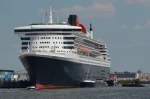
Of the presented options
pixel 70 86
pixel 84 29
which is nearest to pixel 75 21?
pixel 84 29

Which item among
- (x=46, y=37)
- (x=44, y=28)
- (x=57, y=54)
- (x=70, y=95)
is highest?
(x=44, y=28)

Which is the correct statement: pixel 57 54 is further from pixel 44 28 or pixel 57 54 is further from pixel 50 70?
pixel 44 28

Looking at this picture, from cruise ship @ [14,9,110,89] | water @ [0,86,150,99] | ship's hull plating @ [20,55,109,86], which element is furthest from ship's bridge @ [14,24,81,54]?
water @ [0,86,150,99]

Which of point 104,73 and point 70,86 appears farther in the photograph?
point 104,73

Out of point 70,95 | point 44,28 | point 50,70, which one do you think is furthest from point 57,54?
point 70,95

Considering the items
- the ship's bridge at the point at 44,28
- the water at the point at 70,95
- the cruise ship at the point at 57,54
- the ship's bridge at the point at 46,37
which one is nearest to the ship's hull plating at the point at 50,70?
the cruise ship at the point at 57,54

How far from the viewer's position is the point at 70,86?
14125 centimetres

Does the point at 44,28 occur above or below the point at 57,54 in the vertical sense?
above

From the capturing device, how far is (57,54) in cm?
13650

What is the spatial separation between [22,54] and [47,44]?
7870 millimetres

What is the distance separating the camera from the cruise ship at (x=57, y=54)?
134 meters

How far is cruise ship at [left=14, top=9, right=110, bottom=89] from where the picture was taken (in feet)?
440

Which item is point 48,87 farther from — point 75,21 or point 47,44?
point 75,21

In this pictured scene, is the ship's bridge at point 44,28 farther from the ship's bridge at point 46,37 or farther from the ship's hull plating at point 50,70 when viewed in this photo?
the ship's hull plating at point 50,70
